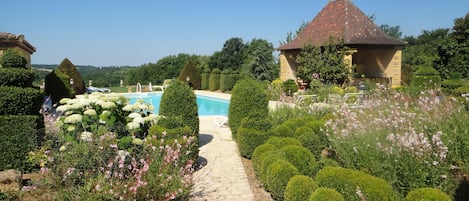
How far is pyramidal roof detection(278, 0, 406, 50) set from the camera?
61.5 feet

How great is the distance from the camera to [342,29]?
63.0 feet

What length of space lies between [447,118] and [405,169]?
1535mm

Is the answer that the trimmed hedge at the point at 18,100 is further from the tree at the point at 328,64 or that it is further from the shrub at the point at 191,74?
the shrub at the point at 191,74

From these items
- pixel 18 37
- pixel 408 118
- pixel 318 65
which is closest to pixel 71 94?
pixel 18 37

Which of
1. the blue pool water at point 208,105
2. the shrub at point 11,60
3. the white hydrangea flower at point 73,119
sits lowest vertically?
the blue pool water at point 208,105

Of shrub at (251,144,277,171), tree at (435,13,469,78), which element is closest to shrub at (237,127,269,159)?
shrub at (251,144,277,171)

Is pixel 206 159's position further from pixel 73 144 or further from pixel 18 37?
pixel 18 37

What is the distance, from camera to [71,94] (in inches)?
583

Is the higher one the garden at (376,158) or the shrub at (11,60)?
the shrub at (11,60)

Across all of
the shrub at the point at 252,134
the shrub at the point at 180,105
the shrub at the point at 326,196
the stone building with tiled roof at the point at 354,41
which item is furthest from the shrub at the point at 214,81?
the shrub at the point at 326,196

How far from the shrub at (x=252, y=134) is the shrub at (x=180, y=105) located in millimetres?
1044

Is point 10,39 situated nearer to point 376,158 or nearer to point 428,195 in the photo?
point 376,158

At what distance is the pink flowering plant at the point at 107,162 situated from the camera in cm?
353

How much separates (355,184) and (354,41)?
15935 mm
